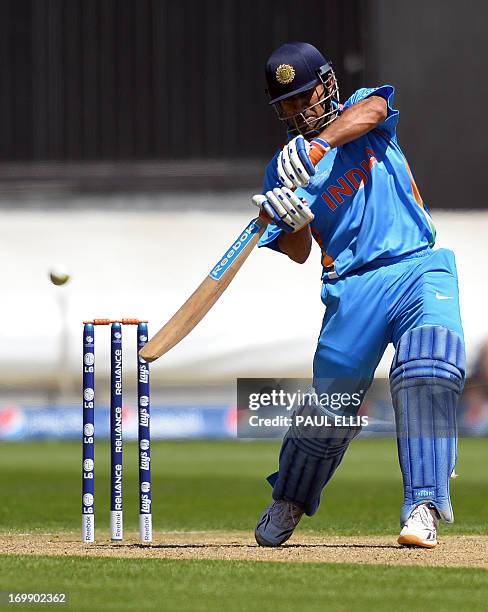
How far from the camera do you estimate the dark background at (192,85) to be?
20.9 m

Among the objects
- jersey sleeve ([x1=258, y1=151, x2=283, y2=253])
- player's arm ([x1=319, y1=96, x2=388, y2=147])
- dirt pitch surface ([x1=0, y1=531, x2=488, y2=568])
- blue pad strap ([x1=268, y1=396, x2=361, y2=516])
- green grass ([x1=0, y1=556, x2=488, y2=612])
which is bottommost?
green grass ([x1=0, y1=556, x2=488, y2=612])

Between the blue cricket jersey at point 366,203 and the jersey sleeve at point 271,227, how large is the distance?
3 cm

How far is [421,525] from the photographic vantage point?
15.3ft

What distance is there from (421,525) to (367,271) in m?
0.83

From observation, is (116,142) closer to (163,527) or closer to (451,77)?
(451,77)

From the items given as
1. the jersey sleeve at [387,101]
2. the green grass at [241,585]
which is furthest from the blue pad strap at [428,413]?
the jersey sleeve at [387,101]

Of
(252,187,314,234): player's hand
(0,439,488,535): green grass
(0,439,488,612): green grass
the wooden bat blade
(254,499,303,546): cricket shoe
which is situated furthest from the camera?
(0,439,488,535): green grass

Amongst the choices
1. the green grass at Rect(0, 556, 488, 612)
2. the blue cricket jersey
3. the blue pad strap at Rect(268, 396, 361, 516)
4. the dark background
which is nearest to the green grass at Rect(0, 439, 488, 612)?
the green grass at Rect(0, 556, 488, 612)

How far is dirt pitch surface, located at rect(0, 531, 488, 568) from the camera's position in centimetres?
463

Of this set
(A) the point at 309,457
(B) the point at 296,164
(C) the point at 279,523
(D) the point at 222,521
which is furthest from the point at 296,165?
(D) the point at 222,521

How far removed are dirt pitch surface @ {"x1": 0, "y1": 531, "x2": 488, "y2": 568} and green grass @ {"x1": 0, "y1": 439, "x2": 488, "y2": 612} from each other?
0.23 metres

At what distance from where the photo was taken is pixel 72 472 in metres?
11.5

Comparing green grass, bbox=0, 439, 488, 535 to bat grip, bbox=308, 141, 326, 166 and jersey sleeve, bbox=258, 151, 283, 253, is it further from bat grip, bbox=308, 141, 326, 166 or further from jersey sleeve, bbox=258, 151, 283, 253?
bat grip, bbox=308, 141, 326, 166

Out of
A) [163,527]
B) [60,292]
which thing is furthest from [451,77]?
[163,527]
